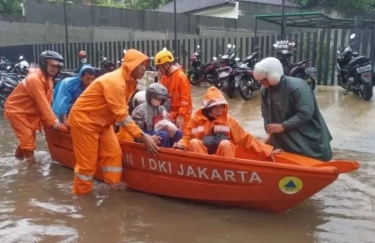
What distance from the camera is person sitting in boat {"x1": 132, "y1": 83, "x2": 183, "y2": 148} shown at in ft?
17.3

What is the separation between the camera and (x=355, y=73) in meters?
9.70

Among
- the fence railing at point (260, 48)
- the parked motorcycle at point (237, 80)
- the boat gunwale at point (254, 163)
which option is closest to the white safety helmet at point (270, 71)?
the boat gunwale at point (254, 163)

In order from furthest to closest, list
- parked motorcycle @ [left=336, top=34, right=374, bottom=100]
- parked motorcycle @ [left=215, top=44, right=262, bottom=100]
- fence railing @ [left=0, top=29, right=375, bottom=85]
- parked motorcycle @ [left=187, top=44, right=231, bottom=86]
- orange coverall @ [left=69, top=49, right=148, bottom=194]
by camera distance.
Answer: parked motorcycle @ [left=187, top=44, right=231, bottom=86]
fence railing @ [left=0, top=29, right=375, bottom=85]
parked motorcycle @ [left=215, top=44, right=262, bottom=100]
parked motorcycle @ [left=336, top=34, right=374, bottom=100]
orange coverall @ [left=69, top=49, right=148, bottom=194]

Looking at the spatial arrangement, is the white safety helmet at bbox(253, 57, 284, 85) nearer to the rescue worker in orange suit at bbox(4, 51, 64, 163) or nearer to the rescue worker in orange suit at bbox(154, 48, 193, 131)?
the rescue worker in orange suit at bbox(154, 48, 193, 131)

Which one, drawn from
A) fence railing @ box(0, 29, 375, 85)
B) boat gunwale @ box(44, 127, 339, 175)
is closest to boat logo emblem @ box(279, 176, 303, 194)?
boat gunwale @ box(44, 127, 339, 175)

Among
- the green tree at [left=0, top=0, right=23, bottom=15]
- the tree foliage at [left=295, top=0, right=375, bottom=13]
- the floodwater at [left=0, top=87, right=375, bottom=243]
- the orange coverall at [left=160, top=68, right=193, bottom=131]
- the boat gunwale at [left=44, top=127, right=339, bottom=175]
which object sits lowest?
the floodwater at [left=0, top=87, right=375, bottom=243]

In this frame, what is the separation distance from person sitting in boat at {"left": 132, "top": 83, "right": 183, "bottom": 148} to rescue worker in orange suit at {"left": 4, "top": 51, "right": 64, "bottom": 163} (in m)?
1.22

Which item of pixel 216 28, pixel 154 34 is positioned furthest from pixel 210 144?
pixel 216 28

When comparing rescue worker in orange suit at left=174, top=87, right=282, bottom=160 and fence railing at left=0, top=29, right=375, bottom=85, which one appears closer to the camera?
rescue worker in orange suit at left=174, top=87, right=282, bottom=160

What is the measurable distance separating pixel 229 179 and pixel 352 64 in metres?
6.38

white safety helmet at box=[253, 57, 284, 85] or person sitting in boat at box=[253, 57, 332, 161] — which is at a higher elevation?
white safety helmet at box=[253, 57, 284, 85]

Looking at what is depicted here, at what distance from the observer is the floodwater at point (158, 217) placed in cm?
405

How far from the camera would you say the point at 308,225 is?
4.26 meters

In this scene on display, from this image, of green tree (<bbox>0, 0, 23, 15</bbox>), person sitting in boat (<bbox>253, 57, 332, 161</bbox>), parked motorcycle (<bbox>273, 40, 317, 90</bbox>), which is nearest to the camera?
person sitting in boat (<bbox>253, 57, 332, 161</bbox>)
